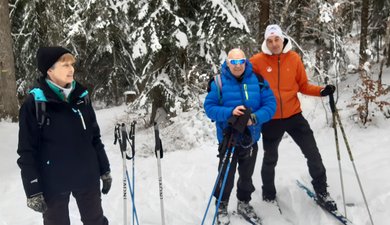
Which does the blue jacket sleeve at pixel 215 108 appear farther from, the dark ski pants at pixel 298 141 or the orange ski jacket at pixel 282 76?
the dark ski pants at pixel 298 141

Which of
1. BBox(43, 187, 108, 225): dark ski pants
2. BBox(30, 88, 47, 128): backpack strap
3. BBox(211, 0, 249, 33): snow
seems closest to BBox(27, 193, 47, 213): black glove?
BBox(43, 187, 108, 225): dark ski pants

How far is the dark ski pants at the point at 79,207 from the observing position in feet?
10.4

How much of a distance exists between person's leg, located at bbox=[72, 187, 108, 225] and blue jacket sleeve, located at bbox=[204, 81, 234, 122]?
4.68ft

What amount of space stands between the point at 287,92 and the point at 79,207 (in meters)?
2.69

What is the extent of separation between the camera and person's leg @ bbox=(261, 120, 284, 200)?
4.49 meters

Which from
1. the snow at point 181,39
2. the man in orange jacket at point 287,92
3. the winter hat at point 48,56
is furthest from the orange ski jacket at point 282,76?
the snow at point 181,39

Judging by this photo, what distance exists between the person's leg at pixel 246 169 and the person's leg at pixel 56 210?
1.98 meters

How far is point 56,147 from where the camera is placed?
9.98 ft

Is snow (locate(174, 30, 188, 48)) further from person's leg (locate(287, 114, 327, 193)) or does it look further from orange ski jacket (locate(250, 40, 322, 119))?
person's leg (locate(287, 114, 327, 193))

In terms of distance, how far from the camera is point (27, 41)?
15.7m

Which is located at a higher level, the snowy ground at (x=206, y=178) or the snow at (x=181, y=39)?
the snow at (x=181, y=39)

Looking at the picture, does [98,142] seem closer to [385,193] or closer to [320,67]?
[385,193]

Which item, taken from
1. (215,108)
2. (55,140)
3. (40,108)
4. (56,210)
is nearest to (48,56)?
(40,108)

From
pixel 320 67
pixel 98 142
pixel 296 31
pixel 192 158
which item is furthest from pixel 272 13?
pixel 98 142
